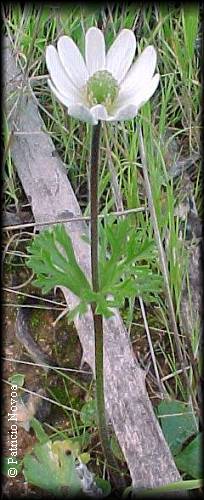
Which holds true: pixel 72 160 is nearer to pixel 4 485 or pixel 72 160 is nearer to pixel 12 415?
pixel 12 415

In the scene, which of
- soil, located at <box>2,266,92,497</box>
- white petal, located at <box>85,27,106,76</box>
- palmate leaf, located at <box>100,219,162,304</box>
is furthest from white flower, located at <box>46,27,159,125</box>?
soil, located at <box>2,266,92,497</box>

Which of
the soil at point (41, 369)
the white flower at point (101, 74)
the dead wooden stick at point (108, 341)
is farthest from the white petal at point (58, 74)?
the soil at point (41, 369)

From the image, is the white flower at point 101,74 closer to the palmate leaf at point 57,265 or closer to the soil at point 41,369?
the palmate leaf at point 57,265

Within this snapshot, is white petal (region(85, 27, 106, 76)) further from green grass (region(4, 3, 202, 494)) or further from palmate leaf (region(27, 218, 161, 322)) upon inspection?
green grass (region(4, 3, 202, 494))

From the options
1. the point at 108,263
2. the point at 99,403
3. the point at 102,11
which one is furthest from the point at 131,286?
the point at 102,11

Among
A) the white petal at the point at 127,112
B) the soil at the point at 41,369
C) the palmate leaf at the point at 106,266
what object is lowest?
the soil at the point at 41,369

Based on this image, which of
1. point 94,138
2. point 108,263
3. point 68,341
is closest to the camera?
point 94,138

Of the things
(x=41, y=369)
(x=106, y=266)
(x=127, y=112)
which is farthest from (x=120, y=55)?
(x=41, y=369)
